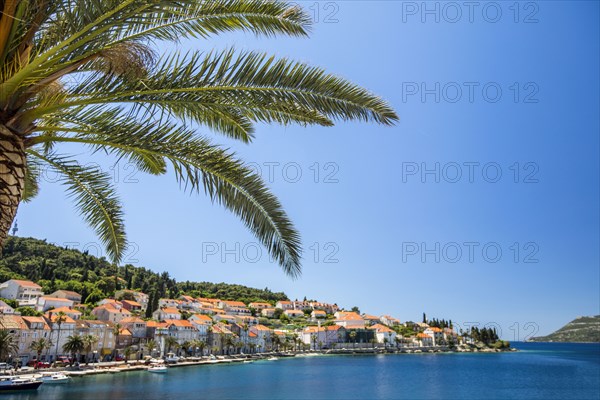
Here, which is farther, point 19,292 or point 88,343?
point 19,292

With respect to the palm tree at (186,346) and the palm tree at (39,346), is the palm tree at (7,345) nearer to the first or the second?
the palm tree at (39,346)

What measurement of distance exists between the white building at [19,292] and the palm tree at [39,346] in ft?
71.7

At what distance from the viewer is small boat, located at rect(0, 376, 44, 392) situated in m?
39.0

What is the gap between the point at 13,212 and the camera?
408 cm

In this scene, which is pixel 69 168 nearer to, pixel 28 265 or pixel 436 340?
pixel 28 265

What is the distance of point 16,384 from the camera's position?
130 feet

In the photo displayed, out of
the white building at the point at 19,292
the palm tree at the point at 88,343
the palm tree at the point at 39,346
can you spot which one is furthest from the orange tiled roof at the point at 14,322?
the white building at the point at 19,292

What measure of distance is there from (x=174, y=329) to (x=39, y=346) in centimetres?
2738

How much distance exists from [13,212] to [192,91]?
2218 millimetres

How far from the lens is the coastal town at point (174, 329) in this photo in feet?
198

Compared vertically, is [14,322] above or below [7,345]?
above

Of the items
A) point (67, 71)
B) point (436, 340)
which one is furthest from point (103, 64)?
point (436, 340)

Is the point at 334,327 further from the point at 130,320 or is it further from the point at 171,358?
the point at 130,320

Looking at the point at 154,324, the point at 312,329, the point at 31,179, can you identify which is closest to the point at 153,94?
the point at 31,179
